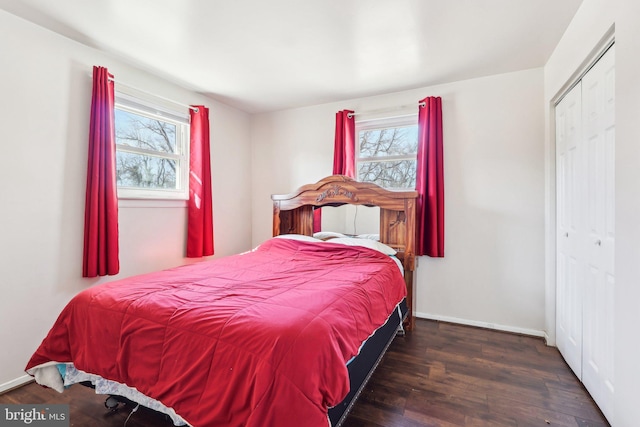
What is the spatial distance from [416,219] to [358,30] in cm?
169

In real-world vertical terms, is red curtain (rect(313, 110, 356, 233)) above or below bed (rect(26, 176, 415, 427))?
above

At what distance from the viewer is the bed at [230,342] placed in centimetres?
108

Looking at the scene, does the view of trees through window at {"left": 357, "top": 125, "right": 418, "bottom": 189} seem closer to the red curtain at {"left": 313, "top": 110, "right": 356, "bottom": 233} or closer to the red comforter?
the red curtain at {"left": 313, "top": 110, "right": 356, "bottom": 233}

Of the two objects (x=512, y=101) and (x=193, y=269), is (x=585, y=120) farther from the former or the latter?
(x=193, y=269)

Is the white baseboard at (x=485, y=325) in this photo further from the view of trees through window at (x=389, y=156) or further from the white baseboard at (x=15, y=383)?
the white baseboard at (x=15, y=383)

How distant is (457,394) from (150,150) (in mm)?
3248

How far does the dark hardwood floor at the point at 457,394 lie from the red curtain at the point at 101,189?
2.84ft

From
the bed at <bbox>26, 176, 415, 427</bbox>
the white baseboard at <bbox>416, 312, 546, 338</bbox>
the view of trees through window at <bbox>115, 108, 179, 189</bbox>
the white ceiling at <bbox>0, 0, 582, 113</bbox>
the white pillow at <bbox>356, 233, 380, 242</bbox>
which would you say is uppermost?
the white ceiling at <bbox>0, 0, 582, 113</bbox>

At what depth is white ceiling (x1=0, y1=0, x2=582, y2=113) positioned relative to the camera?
6.06ft

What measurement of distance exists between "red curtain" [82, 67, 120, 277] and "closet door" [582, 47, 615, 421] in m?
3.28

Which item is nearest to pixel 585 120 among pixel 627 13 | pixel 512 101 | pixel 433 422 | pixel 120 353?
pixel 627 13

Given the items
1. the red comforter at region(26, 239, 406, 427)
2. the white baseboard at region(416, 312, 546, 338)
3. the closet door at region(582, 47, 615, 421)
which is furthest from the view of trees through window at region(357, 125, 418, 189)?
the red comforter at region(26, 239, 406, 427)

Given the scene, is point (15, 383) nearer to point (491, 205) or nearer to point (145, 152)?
point (145, 152)

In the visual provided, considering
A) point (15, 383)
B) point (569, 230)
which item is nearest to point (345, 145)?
point (569, 230)
